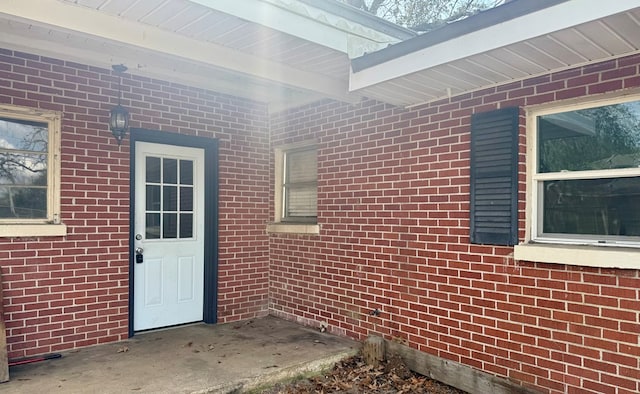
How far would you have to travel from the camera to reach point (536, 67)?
3.23 m

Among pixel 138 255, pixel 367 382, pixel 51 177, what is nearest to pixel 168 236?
pixel 138 255

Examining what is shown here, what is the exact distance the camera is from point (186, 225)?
17.5 ft

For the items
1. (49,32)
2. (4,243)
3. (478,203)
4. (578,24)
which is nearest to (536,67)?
(578,24)

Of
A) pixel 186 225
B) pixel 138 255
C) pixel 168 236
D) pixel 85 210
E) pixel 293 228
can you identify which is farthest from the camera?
pixel 293 228

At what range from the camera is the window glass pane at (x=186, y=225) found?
530 cm

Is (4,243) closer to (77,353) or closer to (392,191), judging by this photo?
(77,353)

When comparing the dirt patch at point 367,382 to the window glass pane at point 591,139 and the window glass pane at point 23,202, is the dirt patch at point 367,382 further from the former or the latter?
the window glass pane at point 23,202

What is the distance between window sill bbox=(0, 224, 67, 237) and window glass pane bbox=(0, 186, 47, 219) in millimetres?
126

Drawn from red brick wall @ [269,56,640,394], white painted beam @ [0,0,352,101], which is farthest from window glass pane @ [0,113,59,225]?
red brick wall @ [269,56,640,394]

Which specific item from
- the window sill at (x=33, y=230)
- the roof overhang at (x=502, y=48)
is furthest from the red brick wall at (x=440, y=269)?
the window sill at (x=33, y=230)

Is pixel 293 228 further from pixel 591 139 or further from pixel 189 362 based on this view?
pixel 591 139

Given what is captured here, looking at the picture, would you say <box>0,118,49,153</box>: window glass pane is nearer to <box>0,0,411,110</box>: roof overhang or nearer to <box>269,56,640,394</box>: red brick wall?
<box>0,0,411,110</box>: roof overhang

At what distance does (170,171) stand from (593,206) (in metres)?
4.29

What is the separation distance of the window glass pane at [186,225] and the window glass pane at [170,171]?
0.44 meters
